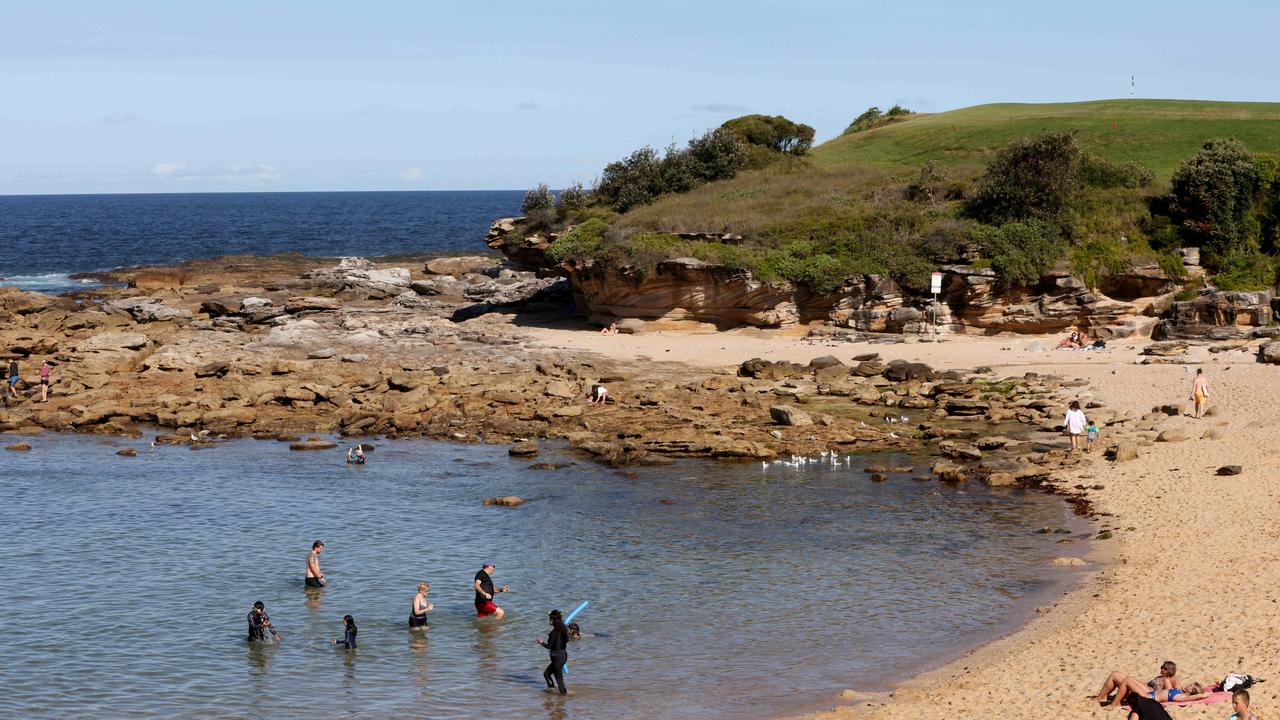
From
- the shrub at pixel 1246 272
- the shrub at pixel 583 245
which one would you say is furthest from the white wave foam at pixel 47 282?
the shrub at pixel 1246 272

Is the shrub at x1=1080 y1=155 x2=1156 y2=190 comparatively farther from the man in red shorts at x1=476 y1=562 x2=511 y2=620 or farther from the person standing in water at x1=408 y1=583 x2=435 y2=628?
the person standing in water at x1=408 y1=583 x2=435 y2=628

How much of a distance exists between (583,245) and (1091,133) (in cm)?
3121

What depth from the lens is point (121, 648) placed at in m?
19.6

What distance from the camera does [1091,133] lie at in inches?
2517

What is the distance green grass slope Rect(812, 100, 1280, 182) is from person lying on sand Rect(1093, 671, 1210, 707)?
4315 centimetres

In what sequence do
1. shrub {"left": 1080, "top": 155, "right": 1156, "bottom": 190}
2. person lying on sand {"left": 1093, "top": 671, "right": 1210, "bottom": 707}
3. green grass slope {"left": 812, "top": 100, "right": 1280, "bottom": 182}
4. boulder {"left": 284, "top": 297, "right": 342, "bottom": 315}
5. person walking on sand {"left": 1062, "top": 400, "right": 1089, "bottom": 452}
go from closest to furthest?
person lying on sand {"left": 1093, "top": 671, "right": 1210, "bottom": 707} → person walking on sand {"left": 1062, "top": 400, "right": 1089, "bottom": 452} → shrub {"left": 1080, "top": 155, "right": 1156, "bottom": 190} → boulder {"left": 284, "top": 297, "right": 342, "bottom": 315} → green grass slope {"left": 812, "top": 100, "right": 1280, "bottom": 182}

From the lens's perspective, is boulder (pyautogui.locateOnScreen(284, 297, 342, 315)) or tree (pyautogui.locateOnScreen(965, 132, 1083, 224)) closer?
tree (pyautogui.locateOnScreen(965, 132, 1083, 224))

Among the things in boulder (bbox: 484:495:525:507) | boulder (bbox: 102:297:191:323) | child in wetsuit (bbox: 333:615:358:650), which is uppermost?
boulder (bbox: 102:297:191:323)

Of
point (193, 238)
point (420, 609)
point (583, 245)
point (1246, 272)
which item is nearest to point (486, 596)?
point (420, 609)

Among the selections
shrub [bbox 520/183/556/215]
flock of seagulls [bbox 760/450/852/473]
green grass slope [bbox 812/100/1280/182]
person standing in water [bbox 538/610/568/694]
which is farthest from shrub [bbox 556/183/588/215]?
person standing in water [bbox 538/610/568/694]

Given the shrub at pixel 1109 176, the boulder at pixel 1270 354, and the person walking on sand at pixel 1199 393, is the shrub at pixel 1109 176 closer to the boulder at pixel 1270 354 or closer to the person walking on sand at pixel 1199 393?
the boulder at pixel 1270 354

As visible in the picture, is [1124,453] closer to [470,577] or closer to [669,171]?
[470,577]

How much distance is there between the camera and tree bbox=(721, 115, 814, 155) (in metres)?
62.0

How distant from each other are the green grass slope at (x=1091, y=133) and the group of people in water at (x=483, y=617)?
141ft
